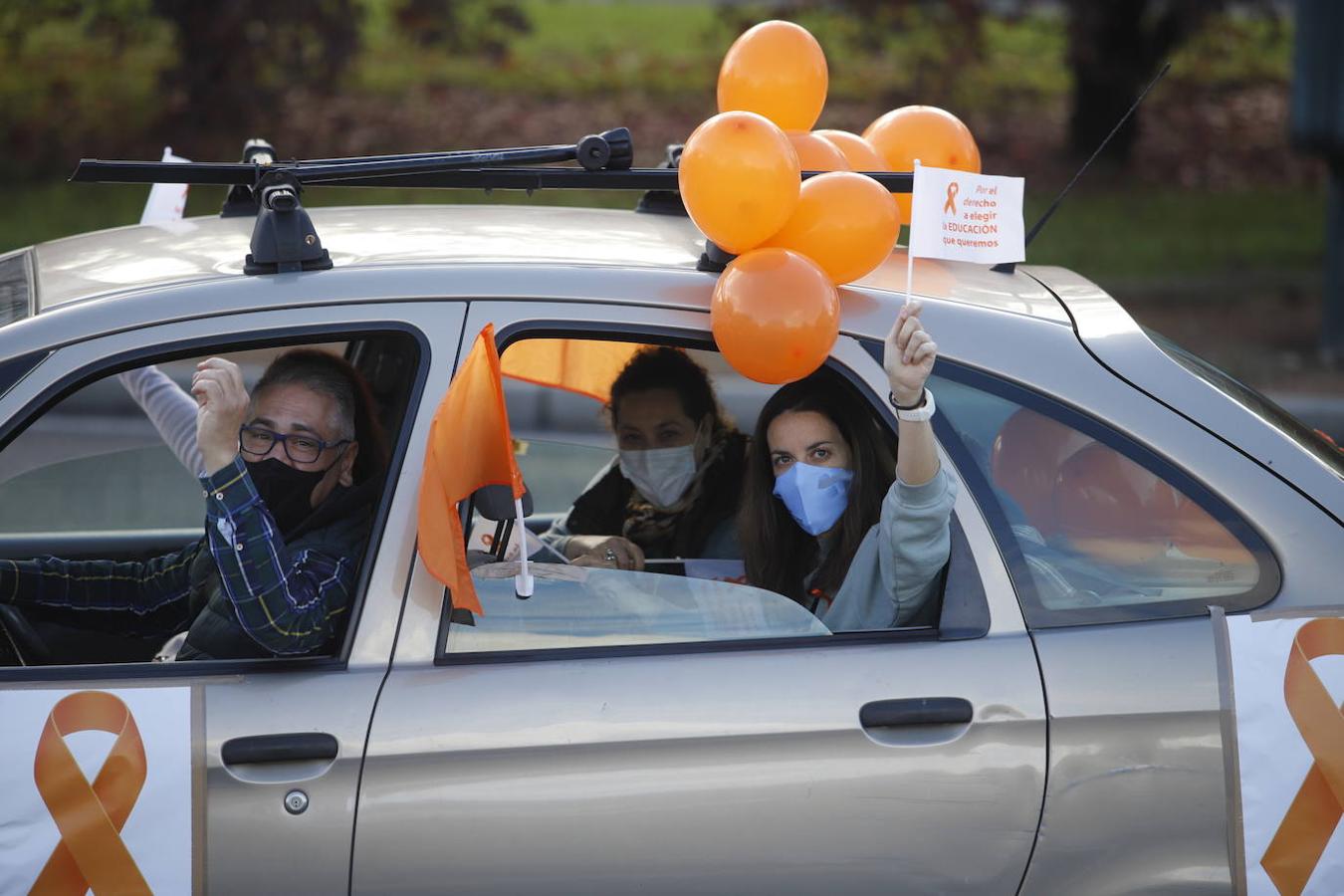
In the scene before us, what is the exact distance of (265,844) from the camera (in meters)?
2.59

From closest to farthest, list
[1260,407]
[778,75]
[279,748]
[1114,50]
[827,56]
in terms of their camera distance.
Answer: [279,748], [1260,407], [778,75], [1114,50], [827,56]

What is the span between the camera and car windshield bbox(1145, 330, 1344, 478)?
117 inches

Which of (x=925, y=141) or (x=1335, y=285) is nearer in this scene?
(x=925, y=141)

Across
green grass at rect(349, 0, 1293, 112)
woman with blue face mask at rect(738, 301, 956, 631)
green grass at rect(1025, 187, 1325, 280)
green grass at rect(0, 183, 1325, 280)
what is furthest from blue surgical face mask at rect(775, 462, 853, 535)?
green grass at rect(349, 0, 1293, 112)

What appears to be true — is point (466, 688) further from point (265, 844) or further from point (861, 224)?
point (861, 224)

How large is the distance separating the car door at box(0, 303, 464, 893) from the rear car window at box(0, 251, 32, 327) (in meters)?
0.22

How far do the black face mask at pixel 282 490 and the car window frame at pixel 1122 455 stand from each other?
1.16 metres

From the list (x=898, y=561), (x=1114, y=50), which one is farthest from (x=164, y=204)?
(x=1114, y=50)

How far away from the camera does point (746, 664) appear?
2705 mm

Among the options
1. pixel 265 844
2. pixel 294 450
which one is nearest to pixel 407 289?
pixel 294 450

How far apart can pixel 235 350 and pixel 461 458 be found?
50 centimetres

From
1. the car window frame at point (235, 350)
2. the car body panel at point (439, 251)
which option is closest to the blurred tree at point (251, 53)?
the car body panel at point (439, 251)

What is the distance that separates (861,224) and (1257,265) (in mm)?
11359

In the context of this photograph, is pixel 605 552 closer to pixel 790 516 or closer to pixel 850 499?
pixel 790 516
